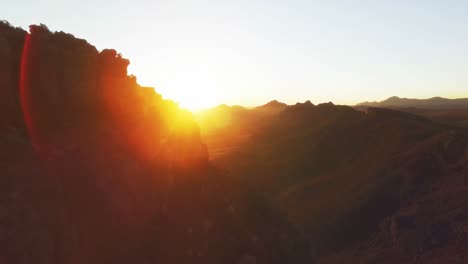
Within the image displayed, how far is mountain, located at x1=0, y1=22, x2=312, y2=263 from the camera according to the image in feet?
61.7

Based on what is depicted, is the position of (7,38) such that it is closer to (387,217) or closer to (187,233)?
(187,233)

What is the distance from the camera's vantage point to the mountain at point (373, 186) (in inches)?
1951

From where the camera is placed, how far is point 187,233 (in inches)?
1109

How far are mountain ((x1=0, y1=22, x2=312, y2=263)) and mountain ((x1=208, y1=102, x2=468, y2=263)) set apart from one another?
48.6ft

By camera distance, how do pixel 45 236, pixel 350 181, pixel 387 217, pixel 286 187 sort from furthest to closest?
pixel 286 187 → pixel 350 181 → pixel 387 217 → pixel 45 236

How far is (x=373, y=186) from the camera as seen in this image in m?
62.3

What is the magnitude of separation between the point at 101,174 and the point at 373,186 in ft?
156

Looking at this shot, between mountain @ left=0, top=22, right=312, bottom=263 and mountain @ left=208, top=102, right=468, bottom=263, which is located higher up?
mountain @ left=0, top=22, right=312, bottom=263

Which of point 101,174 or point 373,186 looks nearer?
point 101,174

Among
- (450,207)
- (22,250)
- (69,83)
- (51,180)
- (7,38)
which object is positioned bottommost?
(450,207)

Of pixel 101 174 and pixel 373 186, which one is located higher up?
pixel 101 174

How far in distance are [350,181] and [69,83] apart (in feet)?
161

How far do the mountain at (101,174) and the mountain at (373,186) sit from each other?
1482 centimetres

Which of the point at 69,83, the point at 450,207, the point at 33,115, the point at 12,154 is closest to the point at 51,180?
the point at 12,154
